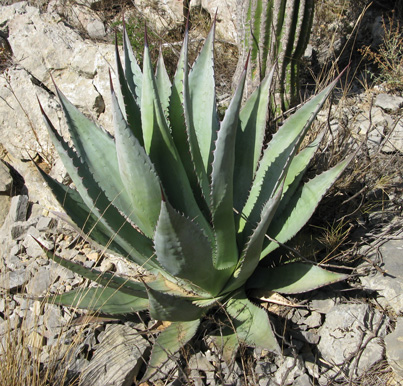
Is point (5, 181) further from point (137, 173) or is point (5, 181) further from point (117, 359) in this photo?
point (137, 173)

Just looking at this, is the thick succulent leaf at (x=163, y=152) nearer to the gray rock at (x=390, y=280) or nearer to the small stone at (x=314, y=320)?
the small stone at (x=314, y=320)

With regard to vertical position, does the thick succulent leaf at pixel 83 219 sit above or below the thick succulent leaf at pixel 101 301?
above

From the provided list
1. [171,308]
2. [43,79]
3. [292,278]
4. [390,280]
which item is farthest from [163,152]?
[43,79]

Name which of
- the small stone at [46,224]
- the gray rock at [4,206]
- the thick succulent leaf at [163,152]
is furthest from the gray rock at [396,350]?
the gray rock at [4,206]

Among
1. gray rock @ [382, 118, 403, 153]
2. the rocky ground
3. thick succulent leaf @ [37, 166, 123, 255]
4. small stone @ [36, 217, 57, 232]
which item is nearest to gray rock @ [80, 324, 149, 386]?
the rocky ground

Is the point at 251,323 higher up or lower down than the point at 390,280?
higher up

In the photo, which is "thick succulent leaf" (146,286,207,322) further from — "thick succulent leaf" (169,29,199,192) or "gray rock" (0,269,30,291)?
"gray rock" (0,269,30,291)
